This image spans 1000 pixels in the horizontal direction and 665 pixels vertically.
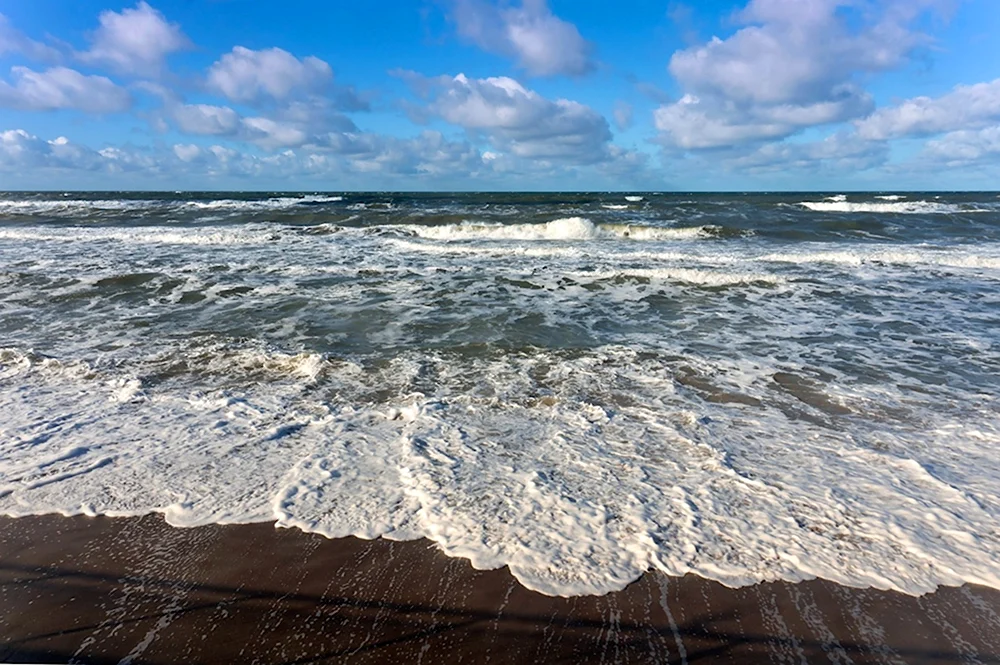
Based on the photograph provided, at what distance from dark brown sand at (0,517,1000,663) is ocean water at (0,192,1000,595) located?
18 cm

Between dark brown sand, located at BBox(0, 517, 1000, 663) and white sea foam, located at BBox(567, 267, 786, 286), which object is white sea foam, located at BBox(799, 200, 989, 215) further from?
dark brown sand, located at BBox(0, 517, 1000, 663)

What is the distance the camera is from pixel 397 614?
2.80 m

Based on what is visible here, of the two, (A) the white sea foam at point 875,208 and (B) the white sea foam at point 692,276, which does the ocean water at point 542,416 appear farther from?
(A) the white sea foam at point 875,208

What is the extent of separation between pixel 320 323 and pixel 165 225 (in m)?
24.2

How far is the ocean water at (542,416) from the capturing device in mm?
3469

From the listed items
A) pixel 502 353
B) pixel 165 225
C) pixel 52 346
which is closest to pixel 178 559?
pixel 502 353

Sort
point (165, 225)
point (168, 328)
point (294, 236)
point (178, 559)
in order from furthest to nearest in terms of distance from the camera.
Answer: point (165, 225), point (294, 236), point (168, 328), point (178, 559)

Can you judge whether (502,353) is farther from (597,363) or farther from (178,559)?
(178,559)

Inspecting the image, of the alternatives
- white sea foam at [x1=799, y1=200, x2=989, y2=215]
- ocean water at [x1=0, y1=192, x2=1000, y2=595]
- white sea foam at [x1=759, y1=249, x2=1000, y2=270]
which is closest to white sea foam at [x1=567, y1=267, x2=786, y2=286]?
ocean water at [x1=0, y1=192, x2=1000, y2=595]

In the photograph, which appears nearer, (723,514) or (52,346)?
(723,514)

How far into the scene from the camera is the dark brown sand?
2.58 m

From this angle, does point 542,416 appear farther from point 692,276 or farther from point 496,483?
point 692,276

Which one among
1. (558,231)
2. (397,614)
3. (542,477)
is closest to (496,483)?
(542,477)

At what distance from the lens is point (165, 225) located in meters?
27.6
